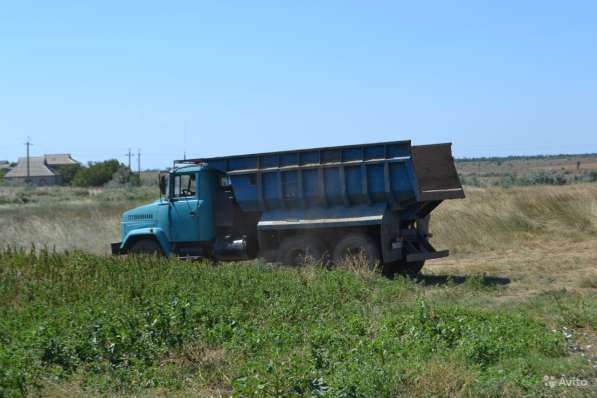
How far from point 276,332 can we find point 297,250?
7454 millimetres

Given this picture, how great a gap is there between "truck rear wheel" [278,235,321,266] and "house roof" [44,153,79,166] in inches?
3445

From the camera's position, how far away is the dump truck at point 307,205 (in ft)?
49.6

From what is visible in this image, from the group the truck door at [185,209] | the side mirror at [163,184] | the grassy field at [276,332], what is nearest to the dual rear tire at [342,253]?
the grassy field at [276,332]

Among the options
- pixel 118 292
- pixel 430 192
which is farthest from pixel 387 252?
pixel 118 292

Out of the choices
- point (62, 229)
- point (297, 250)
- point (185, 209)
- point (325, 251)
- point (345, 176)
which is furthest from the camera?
point (62, 229)

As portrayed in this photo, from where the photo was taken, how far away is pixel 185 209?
672 inches

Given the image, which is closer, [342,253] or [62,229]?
[342,253]

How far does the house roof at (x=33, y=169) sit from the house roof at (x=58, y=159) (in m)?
2.33

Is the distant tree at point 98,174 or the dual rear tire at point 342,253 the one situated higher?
the distant tree at point 98,174

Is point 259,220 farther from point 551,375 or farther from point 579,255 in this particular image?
point 551,375

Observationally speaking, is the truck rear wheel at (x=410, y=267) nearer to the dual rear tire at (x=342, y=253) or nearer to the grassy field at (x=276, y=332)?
the dual rear tire at (x=342, y=253)

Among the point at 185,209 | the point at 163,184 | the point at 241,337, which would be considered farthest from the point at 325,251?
the point at 241,337

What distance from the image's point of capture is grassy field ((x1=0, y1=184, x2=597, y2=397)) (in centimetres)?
695

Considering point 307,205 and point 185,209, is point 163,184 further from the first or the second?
point 307,205
